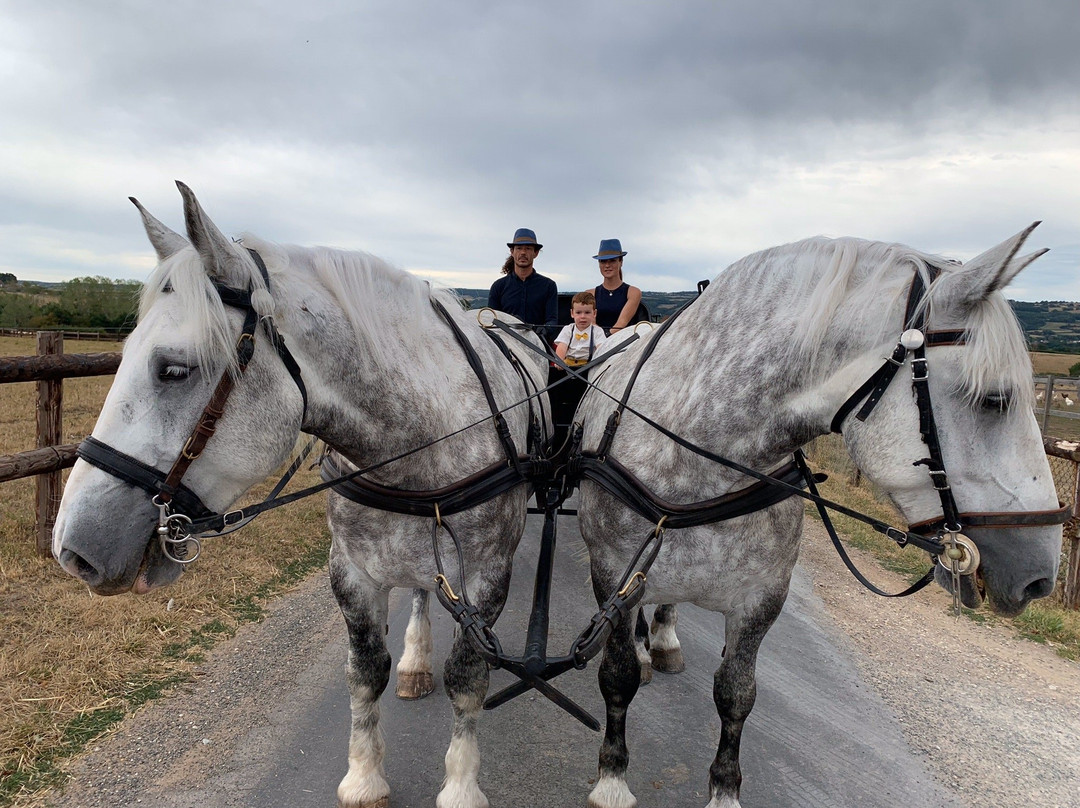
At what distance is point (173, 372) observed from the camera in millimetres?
1679

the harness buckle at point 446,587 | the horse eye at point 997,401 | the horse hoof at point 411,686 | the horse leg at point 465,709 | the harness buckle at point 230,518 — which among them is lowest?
the horse hoof at point 411,686

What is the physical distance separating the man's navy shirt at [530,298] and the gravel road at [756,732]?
2.59 m

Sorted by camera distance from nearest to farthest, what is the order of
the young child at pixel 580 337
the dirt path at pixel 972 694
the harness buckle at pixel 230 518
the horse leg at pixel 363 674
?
the harness buckle at pixel 230 518 < the horse leg at pixel 363 674 < the dirt path at pixel 972 694 < the young child at pixel 580 337

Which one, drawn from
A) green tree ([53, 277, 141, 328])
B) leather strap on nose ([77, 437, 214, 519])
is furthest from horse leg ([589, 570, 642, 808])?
green tree ([53, 277, 141, 328])

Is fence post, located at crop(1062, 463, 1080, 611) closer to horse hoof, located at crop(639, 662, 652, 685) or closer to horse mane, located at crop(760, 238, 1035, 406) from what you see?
horse hoof, located at crop(639, 662, 652, 685)

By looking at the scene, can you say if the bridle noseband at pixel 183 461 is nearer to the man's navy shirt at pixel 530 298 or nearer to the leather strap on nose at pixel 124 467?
the leather strap on nose at pixel 124 467

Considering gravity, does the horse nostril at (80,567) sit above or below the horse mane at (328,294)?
below

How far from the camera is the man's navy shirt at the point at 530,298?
200 inches

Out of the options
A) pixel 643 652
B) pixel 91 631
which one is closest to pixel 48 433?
pixel 91 631

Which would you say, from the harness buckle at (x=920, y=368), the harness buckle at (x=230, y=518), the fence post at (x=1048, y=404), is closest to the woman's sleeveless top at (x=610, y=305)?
the harness buckle at (x=920, y=368)

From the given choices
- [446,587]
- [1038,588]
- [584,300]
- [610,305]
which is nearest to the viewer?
[1038,588]

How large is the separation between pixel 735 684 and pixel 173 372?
2305mm

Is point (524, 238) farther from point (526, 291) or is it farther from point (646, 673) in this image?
point (646, 673)

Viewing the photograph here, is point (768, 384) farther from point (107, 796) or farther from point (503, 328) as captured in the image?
point (107, 796)
